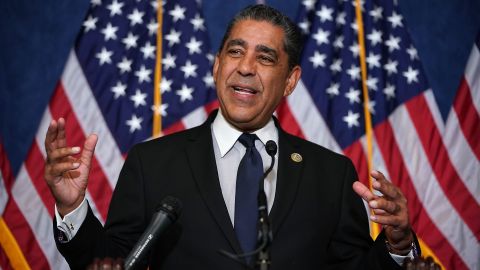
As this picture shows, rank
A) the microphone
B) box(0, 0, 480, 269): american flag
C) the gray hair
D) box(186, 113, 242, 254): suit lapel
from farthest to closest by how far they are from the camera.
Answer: box(0, 0, 480, 269): american flag
the gray hair
box(186, 113, 242, 254): suit lapel
the microphone

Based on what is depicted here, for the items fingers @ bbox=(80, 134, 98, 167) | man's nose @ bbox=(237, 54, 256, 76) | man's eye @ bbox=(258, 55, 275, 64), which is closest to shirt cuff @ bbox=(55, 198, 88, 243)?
fingers @ bbox=(80, 134, 98, 167)

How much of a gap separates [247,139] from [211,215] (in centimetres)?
30

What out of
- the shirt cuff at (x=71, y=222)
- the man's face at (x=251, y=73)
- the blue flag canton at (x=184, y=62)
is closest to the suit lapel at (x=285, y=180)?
the man's face at (x=251, y=73)

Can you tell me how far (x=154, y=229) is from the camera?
1.31 meters

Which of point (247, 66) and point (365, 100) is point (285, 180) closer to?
point (247, 66)

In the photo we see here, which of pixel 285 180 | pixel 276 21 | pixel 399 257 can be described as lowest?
pixel 399 257

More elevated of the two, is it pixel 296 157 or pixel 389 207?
pixel 296 157

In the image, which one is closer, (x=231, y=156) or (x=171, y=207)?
(x=171, y=207)

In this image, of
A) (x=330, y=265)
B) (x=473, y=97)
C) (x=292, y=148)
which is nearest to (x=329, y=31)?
(x=473, y=97)

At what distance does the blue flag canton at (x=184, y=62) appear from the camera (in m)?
3.42

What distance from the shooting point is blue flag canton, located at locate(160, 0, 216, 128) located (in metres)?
3.42

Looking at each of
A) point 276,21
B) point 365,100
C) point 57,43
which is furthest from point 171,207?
point 57,43

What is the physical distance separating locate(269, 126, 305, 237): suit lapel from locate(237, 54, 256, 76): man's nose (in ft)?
0.81

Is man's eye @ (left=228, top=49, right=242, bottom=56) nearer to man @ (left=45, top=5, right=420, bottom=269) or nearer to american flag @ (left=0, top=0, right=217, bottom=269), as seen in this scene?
man @ (left=45, top=5, right=420, bottom=269)
